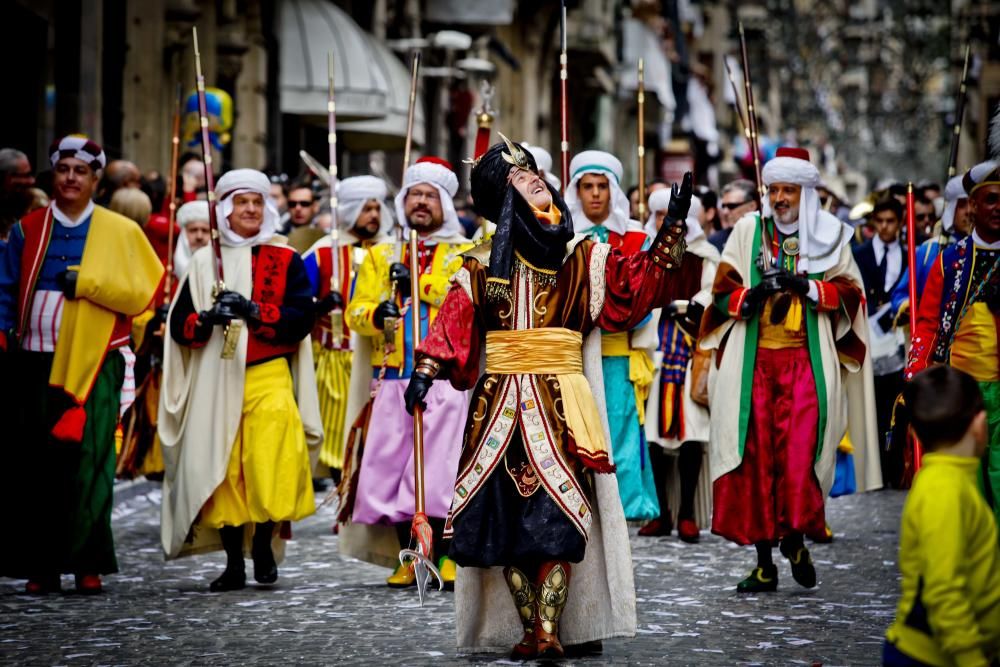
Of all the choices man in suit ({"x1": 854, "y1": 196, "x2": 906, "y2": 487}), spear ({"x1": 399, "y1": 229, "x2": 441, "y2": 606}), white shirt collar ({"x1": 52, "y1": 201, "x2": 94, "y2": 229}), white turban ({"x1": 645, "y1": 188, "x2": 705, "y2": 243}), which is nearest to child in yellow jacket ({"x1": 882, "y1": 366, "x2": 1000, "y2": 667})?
spear ({"x1": 399, "y1": 229, "x2": 441, "y2": 606})

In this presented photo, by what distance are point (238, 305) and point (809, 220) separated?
2674 mm

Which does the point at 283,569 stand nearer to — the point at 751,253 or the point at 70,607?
the point at 70,607

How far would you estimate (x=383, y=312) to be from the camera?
376 inches

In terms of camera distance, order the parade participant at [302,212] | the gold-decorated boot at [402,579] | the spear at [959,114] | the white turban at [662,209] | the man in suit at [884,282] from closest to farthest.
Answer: the gold-decorated boot at [402,579]
the spear at [959,114]
the white turban at [662,209]
the parade participant at [302,212]
the man in suit at [884,282]

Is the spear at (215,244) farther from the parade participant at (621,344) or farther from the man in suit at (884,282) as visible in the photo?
the man in suit at (884,282)

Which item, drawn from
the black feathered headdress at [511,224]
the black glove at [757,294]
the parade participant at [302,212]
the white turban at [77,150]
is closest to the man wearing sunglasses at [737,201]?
the parade participant at [302,212]

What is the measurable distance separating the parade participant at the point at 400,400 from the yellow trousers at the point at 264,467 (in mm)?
362

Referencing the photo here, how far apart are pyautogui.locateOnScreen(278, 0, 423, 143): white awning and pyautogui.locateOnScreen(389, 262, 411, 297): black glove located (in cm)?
1257

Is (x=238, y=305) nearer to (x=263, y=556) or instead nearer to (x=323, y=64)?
(x=263, y=556)

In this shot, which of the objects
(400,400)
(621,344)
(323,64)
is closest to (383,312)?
(400,400)

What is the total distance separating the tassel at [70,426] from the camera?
928 cm

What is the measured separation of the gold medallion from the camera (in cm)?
929

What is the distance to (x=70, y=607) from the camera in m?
8.90

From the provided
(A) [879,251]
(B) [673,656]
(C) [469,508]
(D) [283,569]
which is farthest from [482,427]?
(A) [879,251]
